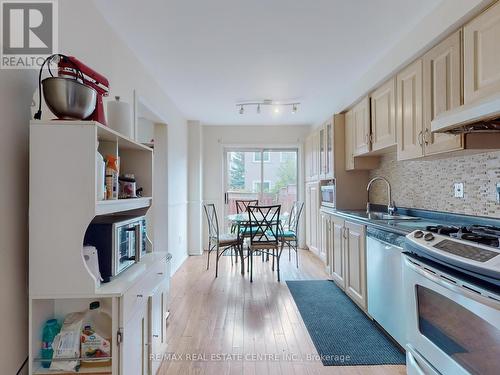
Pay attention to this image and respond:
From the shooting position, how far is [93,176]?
3.80 feet

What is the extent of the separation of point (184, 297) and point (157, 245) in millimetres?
867

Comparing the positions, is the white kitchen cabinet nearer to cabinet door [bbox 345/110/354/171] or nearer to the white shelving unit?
cabinet door [bbox 345/110/354/171]

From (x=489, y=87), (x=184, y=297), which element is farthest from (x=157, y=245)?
(x=489, y=87)

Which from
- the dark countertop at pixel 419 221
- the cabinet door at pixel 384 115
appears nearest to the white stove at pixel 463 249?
the dark countertop at pixel 419 221

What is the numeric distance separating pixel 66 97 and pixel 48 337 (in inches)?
40.2

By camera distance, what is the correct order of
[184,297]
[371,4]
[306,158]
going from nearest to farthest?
[371,4]
[184,297]
[306,158]

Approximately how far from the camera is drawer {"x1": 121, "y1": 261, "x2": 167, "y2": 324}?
1236 mm

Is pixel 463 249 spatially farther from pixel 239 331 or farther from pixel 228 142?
pixel 228 142

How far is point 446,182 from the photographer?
2248 mm

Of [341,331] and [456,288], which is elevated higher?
[456,288]

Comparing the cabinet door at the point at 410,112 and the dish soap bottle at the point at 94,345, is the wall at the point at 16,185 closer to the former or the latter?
the dish soap bottle at the point at 94,345

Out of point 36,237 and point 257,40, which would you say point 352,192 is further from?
point 36,237

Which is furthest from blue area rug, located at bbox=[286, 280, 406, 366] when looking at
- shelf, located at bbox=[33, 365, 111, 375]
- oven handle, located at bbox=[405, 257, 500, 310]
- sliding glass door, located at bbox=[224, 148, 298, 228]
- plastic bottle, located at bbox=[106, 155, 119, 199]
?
sliding glass door, located at bbox=[224, 148, 298, 228]

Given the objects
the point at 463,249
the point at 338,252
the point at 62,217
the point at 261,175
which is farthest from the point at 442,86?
the point at 261,175
